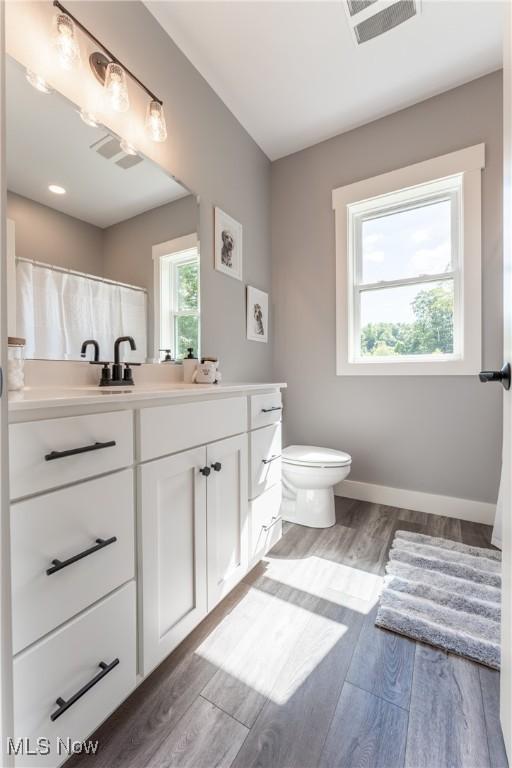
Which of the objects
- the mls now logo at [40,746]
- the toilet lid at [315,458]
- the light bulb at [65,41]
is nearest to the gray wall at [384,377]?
the toilet lid at [315,458]

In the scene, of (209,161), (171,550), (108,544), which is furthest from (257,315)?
(108,544)

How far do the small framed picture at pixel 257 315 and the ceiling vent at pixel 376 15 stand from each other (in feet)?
4.74

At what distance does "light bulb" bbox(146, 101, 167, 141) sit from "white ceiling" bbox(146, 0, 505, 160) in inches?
19.7

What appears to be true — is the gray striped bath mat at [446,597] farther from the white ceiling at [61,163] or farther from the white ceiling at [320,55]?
the white ceiling at [320,55]

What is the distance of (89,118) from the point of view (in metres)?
1.22

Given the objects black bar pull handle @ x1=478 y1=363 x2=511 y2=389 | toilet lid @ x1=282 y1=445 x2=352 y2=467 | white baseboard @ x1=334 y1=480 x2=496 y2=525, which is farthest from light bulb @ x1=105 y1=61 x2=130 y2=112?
white baseboard @ x1=334 y1=480 x2=496 y2=525

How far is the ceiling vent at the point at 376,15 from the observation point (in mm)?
1536

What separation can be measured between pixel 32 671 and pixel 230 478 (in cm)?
75

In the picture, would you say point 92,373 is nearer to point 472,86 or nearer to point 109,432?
point 109,432

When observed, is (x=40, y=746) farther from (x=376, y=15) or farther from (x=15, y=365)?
(x=376, y=15)

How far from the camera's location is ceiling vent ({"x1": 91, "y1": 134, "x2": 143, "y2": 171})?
128 centimetres

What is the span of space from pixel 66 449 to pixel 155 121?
155 centimetres

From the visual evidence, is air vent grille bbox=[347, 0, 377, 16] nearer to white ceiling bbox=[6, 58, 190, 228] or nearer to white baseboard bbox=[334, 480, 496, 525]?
white ceiling bbox=[6, 58, 190, 228]

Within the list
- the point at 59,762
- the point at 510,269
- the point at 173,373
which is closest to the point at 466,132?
the point at 510,269
